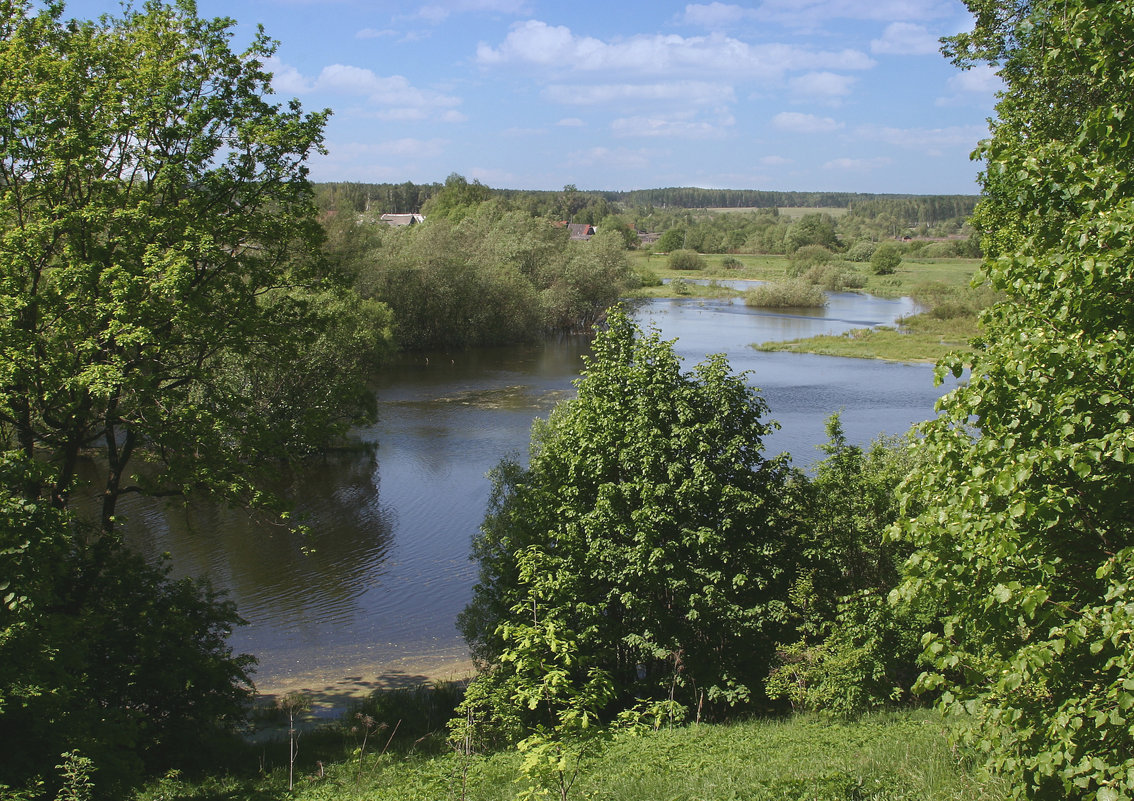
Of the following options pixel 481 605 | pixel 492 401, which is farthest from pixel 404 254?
pixel 481 605

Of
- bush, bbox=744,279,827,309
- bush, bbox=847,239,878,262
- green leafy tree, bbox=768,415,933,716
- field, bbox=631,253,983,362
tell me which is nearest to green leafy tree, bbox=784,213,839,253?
field, bbox=631,253,983,362

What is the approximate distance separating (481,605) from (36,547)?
9618mm

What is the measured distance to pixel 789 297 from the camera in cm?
9288

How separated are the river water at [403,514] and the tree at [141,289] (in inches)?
95.5

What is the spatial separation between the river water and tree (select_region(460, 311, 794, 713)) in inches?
193

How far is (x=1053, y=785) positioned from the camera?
18.6 feet

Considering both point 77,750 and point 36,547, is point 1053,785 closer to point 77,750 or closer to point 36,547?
point 77,750

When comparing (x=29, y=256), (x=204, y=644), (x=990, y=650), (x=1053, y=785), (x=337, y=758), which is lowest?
(x=337, y=758)

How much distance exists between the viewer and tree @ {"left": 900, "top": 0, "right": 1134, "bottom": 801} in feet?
16.8

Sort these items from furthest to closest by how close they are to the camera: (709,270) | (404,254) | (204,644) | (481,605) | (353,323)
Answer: (709,270)
(404,254)
(353,323)
(481,605)
(204,644)

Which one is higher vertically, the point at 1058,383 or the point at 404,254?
the point at 404,254

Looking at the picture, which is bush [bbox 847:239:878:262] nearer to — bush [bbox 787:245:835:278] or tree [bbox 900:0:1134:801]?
bush [bbox 787:245:835:278]

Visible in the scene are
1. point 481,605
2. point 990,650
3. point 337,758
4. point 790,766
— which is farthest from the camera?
point 481,605

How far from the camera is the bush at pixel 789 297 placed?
92.9 m
